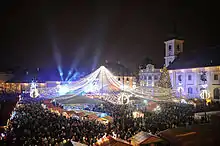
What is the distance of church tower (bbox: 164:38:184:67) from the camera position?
49562mm

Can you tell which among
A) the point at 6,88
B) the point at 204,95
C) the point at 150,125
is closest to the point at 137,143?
the point at 150,125

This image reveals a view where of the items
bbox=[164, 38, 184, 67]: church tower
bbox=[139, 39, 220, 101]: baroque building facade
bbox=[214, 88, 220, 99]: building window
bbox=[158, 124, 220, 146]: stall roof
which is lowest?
bbox=[158, 124, 220, 146]: stall roof

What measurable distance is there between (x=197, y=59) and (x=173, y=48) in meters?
8.97

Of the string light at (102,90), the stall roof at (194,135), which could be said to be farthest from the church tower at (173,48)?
the stall roof at (194,135)

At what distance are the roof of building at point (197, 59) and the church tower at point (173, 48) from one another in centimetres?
153

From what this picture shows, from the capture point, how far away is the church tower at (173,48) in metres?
49.6

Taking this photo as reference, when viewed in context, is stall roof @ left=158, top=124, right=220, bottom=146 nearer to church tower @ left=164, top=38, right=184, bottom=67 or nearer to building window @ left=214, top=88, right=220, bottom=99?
building window @ left=214, top=88, right=220, bottom=99

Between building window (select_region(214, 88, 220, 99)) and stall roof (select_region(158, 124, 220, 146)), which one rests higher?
building window (select_region(214, 88, 220, 99))

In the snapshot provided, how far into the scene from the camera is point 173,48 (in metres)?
49.6

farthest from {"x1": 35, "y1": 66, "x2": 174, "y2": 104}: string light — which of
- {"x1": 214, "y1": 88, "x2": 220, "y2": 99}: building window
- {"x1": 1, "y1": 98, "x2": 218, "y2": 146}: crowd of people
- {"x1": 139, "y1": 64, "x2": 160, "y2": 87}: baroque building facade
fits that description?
{"x1": 139, "y1": 64, "x2": 160, "y2": 87}: baroque building facade

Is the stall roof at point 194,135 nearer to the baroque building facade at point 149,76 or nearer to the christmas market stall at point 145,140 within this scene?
the christmas market stall at point 145,140

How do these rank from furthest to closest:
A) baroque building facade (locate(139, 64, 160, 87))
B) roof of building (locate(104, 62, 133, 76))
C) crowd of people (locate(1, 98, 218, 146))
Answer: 1. roof of building (locate(104, 62, 133, 76))
2. baroque building facade (locate(139, 64, 160, 87))
3. crowd of people (locate(1, 98, 218, 146))

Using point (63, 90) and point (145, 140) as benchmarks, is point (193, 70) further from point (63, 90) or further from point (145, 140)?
point (145, 140)

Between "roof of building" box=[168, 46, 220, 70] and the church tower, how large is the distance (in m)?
1.53
